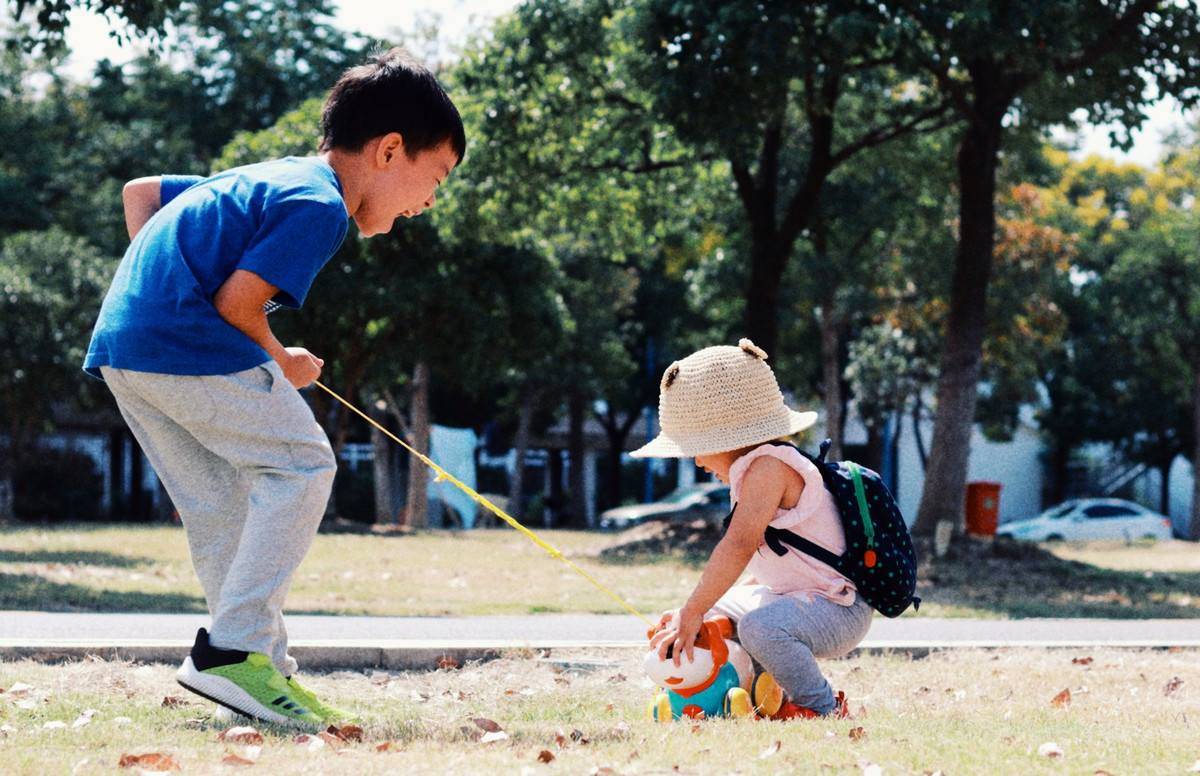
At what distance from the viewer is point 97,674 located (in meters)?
5.29

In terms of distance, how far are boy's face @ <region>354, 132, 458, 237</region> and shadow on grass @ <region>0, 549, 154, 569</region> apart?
899 centimetres

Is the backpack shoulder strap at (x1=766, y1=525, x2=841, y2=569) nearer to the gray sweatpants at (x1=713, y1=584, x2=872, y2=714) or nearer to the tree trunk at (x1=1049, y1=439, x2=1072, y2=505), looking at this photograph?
the gray sweatpants at (x1=713, y1=584, x2=872, y2=714)

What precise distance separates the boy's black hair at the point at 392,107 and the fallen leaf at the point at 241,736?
5.42 ft

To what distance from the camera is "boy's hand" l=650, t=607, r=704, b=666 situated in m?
4.23

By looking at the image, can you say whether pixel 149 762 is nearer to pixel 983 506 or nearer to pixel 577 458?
pixel 983 506

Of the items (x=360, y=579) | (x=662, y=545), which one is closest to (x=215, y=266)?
(x=360, y=579)

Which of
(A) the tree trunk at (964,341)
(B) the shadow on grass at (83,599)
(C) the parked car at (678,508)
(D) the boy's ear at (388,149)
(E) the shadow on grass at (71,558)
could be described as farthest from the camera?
(C) the parked car at (678,508)

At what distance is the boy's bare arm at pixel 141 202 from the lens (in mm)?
4383

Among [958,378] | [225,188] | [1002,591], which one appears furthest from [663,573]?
[225,188]

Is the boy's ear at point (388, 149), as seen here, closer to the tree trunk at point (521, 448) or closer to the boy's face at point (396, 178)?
the boy's face at point (396, 178)

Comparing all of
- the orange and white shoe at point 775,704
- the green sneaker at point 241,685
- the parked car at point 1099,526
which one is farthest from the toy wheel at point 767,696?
the parked car at point 1099,526

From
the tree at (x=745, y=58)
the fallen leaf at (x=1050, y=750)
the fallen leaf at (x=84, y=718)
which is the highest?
the tree at (x=745, y=58)

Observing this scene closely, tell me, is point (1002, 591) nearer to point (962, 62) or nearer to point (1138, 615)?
point (1138, 615)

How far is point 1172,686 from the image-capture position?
5547mm
